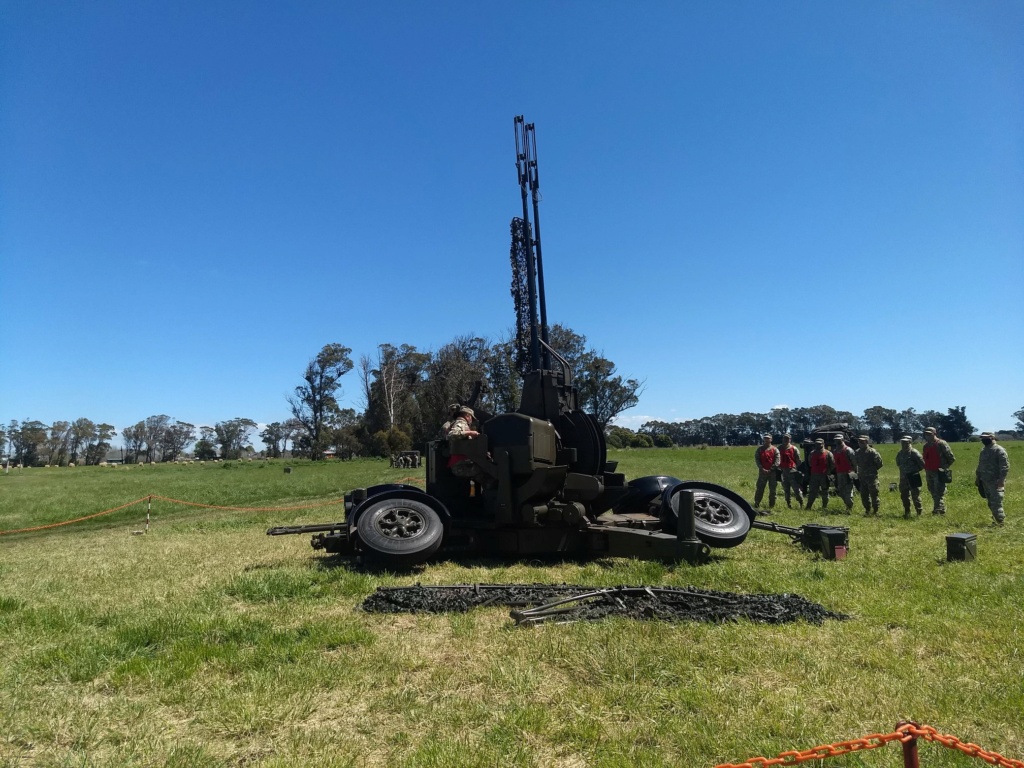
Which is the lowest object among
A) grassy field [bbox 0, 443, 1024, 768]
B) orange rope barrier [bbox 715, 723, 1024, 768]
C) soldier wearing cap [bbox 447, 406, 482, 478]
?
grassy field [bbox 0, 443, 1024, 768]

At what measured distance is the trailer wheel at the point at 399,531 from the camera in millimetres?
7262

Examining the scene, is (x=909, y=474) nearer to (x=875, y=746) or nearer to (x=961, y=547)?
(x=961, y=547)

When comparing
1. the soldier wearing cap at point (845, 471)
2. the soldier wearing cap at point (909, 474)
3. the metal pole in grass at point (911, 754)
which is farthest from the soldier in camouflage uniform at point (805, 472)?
the metal pole in grass at point (911, 754)

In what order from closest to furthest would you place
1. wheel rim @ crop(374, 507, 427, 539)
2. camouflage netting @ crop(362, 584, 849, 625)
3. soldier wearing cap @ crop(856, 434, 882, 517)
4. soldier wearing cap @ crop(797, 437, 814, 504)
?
camouflage netting @ crop(362, 584, 849, 625), wheel rim @ crop(374, 507, 427, 539), soldier wearing cap @ crop(856, 434, 882, 517), soldier wearing cap @ crop(797, 437, 814, 504)

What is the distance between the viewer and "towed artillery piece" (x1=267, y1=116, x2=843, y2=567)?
25.0ft

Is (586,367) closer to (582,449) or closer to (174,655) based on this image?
(582,449)

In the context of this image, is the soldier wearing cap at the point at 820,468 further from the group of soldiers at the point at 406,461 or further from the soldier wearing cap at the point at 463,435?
the group of soldiers at the point at 406,461

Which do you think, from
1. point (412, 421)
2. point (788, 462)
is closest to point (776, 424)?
point (412, 421)

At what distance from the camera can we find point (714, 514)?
854 cm

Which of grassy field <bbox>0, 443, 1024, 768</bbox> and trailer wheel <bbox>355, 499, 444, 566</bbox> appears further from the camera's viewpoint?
trailer wheel <bbox>355, 499, 444, 566</bbox>

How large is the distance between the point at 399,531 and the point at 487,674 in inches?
136

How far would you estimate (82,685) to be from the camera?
14.0 feet

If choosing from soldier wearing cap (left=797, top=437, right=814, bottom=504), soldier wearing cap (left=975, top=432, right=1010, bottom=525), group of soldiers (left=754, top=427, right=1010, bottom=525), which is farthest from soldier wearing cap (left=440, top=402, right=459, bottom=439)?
soldier wearing cap (left=797, top=437, right=814, bottom=504)

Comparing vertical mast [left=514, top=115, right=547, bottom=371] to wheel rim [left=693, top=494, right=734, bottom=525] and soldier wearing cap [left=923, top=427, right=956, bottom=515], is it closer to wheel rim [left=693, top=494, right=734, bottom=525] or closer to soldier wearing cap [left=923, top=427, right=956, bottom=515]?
wheel rim [left=693, top=494, right=734, bottom=525]
